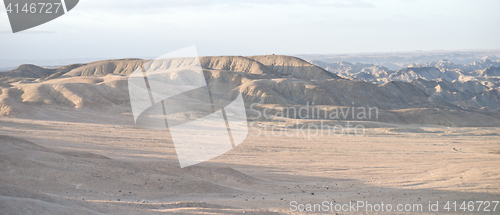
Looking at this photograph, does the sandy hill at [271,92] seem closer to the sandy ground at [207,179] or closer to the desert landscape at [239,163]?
the desert landscape at [239,163]

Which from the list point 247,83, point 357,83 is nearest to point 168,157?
point 247,83

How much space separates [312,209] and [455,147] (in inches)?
1346

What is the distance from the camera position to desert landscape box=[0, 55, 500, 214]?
47.7 feet

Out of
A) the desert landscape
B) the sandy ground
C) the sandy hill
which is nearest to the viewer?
the sandy ground

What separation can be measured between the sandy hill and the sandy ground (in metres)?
24.6

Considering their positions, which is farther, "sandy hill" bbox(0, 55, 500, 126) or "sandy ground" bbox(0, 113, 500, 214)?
"sandy hill" bbox(0, 55, 500, 126)

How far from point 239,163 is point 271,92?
59449 mm

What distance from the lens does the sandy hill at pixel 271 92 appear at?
193 feet

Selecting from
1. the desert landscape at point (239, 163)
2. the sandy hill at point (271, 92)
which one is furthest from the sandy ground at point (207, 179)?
the sandy hill at point (271, 92)

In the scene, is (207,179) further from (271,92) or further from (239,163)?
(271,92)

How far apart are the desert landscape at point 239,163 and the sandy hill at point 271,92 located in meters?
0.43

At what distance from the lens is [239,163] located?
27.8 meters

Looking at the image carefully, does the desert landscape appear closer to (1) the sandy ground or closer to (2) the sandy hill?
(1) the sandy ground

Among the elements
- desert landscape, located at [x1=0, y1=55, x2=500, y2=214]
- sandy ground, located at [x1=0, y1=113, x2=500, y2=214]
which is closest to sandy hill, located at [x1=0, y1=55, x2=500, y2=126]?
desert landscape, located at [x1=0, y1=55, x2=500, y2=214]
